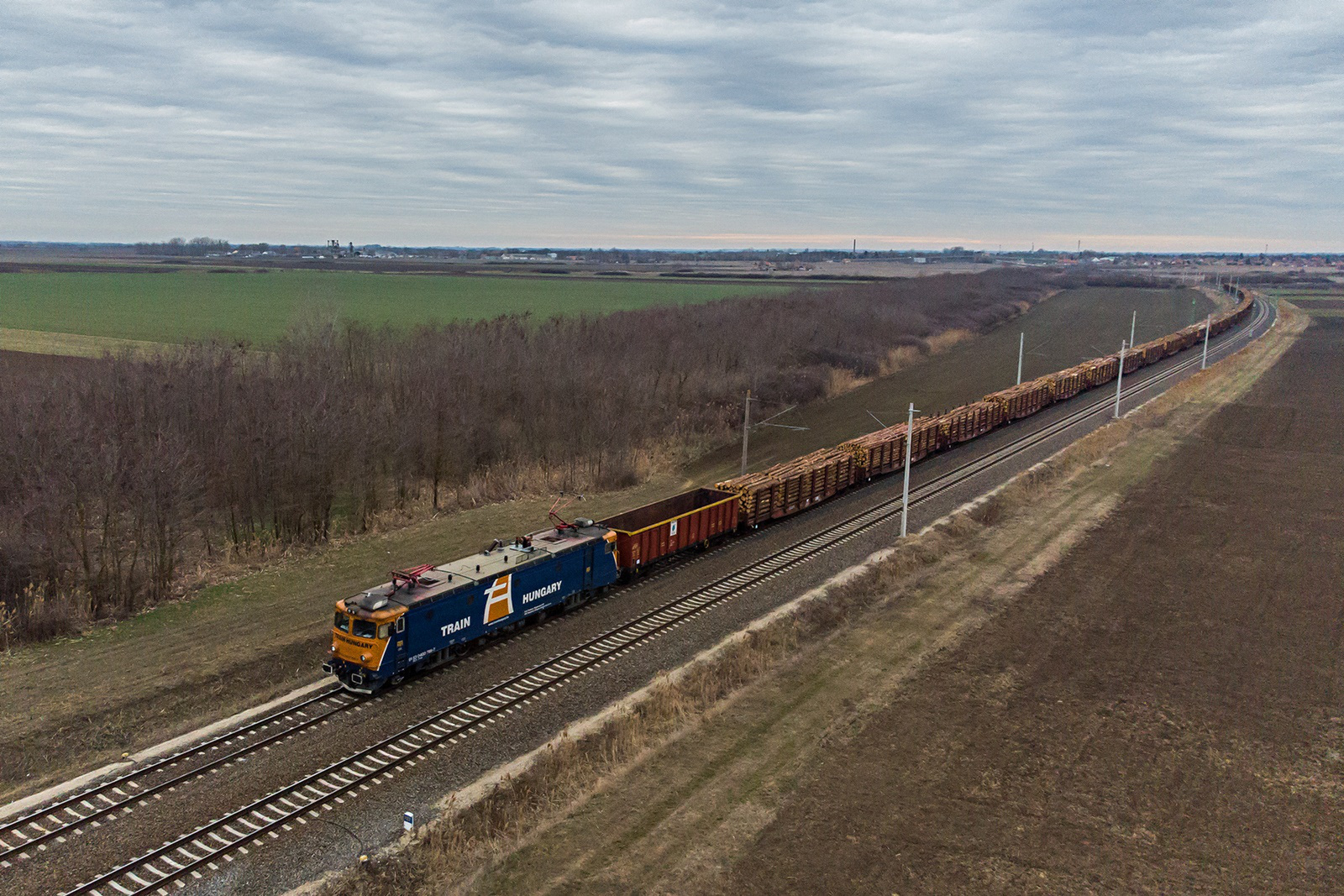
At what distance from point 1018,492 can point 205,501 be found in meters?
38.0

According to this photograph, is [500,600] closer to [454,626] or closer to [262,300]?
[454,626]

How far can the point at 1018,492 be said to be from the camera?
43.8 meters

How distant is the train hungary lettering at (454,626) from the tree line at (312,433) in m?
12.4

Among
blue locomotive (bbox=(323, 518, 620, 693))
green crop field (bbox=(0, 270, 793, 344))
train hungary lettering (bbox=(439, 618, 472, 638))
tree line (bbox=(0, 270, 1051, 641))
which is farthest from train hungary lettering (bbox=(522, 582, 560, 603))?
green crop field (bbox=(0, 270, 793, 344))

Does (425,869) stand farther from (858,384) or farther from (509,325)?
(858,384)

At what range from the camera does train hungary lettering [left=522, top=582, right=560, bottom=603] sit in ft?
87.8

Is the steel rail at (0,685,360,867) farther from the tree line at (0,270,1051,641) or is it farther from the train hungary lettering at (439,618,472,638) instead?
the tree line at (0,270,1051,641)

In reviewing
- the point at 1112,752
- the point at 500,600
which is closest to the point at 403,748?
the point at 500,600

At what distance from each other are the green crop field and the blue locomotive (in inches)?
1634

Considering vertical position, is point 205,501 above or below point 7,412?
below

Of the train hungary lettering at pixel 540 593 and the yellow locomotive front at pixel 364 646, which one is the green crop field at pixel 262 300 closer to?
the train hungary lettering at pixel 540 593

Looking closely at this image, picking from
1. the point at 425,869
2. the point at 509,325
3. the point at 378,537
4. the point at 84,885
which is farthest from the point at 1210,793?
the point at 509,325

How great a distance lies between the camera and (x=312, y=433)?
37125 millimetres

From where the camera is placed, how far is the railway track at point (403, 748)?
633 inches
